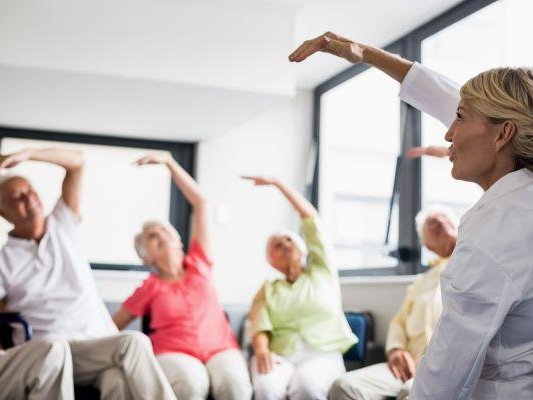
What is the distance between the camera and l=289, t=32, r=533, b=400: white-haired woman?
4.64 ft

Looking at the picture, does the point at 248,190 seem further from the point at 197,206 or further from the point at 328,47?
the point at 328,47

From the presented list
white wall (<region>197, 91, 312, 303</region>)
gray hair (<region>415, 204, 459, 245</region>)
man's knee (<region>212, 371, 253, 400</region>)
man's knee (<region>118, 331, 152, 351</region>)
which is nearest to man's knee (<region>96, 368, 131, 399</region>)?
man's knee (<region>118, 331, 152, 351</region>)

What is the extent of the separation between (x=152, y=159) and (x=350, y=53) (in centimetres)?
173

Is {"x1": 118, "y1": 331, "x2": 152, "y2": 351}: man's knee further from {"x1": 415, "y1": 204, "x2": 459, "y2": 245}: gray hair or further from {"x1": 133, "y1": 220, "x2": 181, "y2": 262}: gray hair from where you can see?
{"x1": 415, "y1": 204, "x2": 459, "y2": 245}: gray hair

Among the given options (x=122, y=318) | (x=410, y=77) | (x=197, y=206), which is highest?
(x=410, y=77)

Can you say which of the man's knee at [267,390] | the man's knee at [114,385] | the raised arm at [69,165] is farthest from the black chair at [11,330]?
the man's knee at [267,390]

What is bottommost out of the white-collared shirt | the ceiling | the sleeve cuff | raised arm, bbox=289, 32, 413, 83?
the white-collared shirt

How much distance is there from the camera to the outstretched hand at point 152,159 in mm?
3436

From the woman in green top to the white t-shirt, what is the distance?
0.76 metres

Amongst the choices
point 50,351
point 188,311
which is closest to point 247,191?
point 188,311

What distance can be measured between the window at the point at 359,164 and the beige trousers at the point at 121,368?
2.20 m

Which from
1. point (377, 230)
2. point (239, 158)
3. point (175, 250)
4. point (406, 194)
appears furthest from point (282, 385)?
point (239, 158)

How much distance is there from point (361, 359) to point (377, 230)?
4.94ft

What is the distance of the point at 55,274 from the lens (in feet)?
10.9
